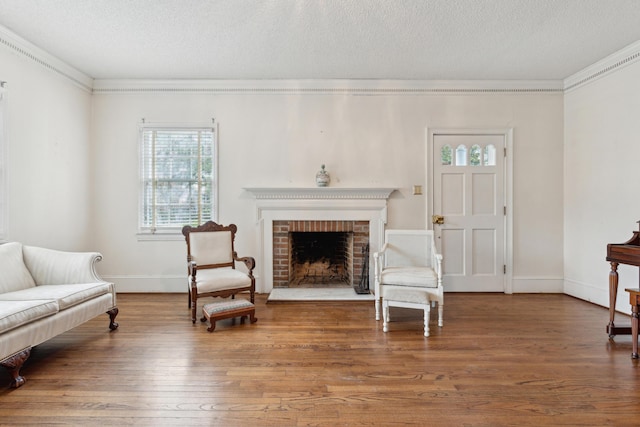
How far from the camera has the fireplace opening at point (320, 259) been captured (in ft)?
16.4

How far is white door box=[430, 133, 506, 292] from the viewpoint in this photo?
4570 millimetres

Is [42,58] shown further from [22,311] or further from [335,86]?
[335,86]

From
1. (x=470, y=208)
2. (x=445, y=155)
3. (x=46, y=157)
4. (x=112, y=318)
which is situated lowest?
(x=112, y=318)

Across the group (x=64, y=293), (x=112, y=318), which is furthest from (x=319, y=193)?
(x=64, y=293)

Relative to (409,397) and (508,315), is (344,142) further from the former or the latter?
Answer: (409,397)

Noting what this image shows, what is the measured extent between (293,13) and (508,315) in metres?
3.79

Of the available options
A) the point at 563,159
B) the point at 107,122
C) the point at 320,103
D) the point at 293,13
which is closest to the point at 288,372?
the point at 293,13

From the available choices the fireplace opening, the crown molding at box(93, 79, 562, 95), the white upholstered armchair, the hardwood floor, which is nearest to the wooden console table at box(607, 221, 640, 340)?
the hardwood floor

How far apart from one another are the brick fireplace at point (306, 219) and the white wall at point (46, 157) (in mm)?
2282

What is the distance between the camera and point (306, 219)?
4.58 meters

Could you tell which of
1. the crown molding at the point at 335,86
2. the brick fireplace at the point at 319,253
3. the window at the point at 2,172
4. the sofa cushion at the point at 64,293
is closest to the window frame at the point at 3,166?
the window at the point at 2,172

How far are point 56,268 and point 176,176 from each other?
1.84 meters

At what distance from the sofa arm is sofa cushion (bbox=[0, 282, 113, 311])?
0.10m

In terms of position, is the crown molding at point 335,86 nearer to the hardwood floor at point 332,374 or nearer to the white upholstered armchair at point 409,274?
the white upholstered armchair at point 409,274
